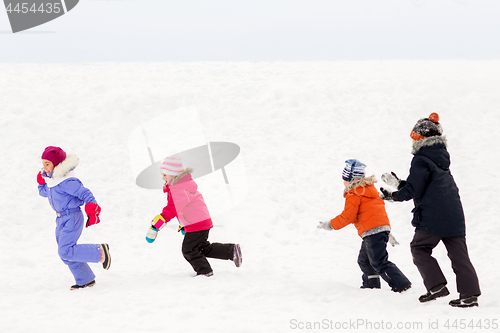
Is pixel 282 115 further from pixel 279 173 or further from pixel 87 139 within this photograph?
pixel 87 139

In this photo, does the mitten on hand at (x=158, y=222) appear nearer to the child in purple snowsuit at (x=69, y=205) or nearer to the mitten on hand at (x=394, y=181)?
the child in purple snowsuit at (x=69, y=205)

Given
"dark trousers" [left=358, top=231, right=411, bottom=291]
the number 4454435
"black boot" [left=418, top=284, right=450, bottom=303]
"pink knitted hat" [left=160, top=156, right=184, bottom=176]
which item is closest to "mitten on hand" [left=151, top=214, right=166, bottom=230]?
"pink knitted hat" [left=160, top=156, right=184, bottom=176]

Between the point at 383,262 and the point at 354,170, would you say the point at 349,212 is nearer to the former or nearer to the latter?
the point at 354,170

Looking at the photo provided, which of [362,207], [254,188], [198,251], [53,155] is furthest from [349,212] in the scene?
[254,188]

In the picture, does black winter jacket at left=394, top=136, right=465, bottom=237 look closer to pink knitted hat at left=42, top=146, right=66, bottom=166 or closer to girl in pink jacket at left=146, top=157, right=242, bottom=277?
girl in pink jacket at left=146, top=157, right=242, bottom=277

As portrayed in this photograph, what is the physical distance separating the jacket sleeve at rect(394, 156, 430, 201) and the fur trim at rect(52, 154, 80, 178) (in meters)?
3.34

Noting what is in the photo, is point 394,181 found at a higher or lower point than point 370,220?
higher

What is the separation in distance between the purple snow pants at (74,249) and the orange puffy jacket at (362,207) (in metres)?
2.63

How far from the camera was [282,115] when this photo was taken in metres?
9.86

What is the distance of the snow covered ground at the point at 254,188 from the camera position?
12.0 feet

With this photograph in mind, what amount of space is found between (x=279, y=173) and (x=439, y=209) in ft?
14.5

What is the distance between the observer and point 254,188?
7.54 meters

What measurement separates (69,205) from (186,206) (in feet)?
4.04

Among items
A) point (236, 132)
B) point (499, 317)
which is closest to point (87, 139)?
point (236, 132)
